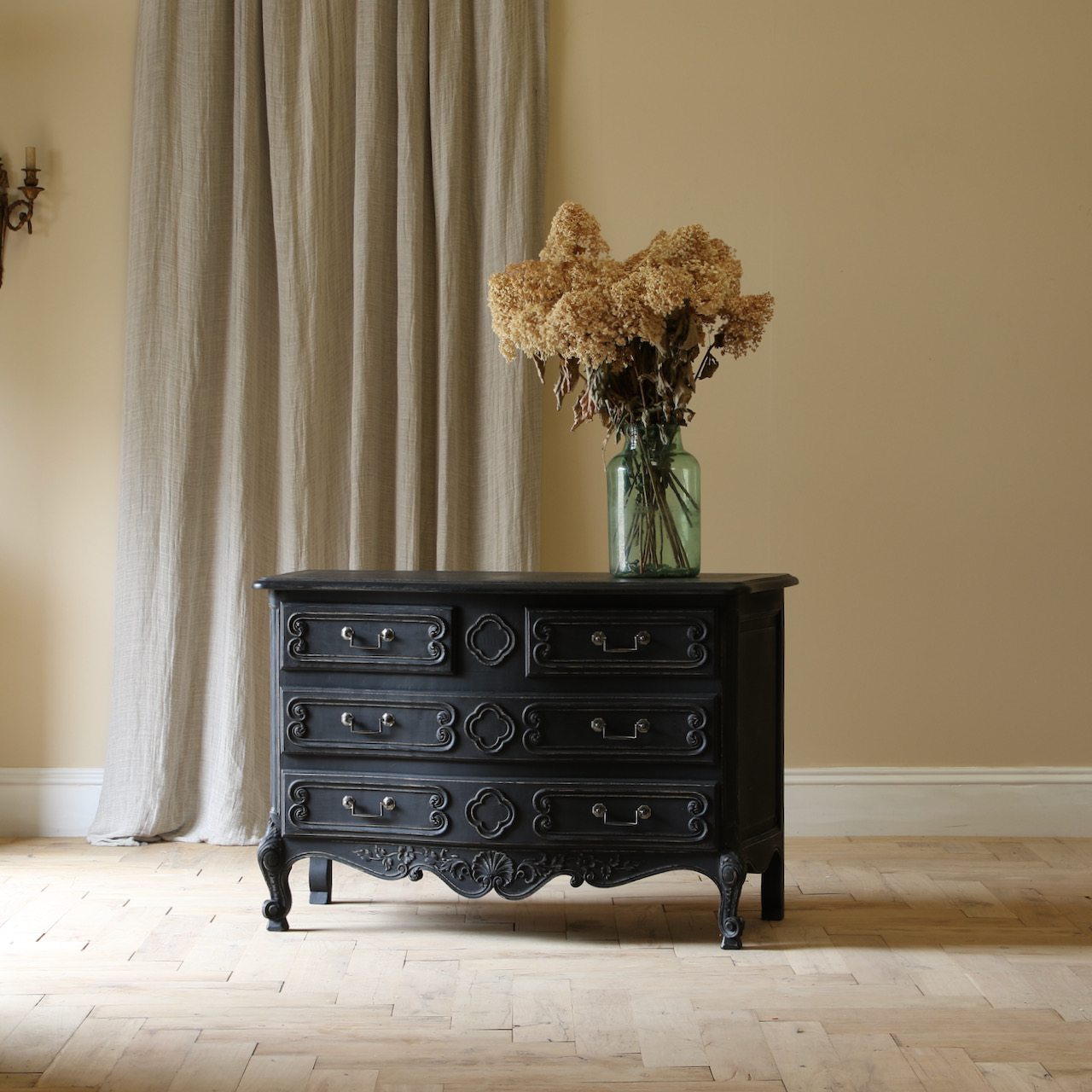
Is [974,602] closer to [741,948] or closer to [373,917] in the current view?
[741,948]

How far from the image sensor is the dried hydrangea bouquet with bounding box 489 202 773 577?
86.9 inches

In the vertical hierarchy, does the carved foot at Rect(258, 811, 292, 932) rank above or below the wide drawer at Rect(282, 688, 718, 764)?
below

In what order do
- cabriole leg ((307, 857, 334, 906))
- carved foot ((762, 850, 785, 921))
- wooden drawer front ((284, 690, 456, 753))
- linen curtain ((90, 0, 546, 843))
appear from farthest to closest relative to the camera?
linen curtain ((90, 0, 546, 843)) → cabriole leg ((307, 857, 334, 906)) → carved foot ((762, 850, 785, 921)) → wooden drawer front ((284, 690, 456, 753))

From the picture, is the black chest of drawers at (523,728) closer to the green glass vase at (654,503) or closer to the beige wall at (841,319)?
the green glass vase at (654,503)

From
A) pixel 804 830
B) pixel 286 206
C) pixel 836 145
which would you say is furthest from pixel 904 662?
pixel 286 206

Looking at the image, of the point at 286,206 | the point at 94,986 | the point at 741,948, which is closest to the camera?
the point at 94,986

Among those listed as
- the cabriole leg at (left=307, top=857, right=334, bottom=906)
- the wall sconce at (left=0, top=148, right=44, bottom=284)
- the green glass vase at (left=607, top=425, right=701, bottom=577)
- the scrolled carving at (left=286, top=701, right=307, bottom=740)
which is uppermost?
the wall sconce at (left=0, top=148, right=44, bottom=284)

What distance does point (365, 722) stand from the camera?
232 cm

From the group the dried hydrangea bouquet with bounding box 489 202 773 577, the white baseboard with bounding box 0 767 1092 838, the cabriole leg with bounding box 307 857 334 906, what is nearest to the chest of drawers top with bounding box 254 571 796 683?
the dried hydrangea bouquet with bounding box 489 202 773 577

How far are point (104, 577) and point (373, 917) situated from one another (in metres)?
1.35

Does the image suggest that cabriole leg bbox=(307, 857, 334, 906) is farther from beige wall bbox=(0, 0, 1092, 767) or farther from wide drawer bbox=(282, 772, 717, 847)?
beige wall bbox=(0, 0, 1092, 767)

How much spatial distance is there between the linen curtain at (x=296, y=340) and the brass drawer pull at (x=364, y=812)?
81 cm

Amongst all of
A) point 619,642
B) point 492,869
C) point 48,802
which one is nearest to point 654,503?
point 619,642

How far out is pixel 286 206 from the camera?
3020mm
